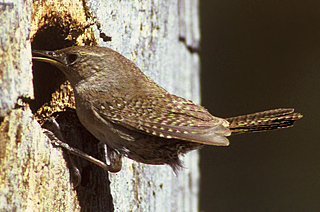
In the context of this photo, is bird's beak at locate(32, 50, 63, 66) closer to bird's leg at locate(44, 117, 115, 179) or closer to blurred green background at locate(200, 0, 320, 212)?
bird's leg at locate(44, 117, 115, 179)

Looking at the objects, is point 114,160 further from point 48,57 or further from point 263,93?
point 263,93

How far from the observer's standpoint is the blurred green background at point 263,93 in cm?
561

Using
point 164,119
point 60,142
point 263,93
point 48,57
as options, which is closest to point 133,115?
point 164,119

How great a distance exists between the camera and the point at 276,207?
5785 mm

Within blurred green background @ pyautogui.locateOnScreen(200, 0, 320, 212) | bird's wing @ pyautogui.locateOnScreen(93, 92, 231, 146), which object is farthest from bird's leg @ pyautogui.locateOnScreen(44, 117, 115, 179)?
blurred green background @ pyautogui.locateOnScreen(200, 0, 320, 212)

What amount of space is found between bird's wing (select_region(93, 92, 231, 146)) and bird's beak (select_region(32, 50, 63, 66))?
31 centimetres

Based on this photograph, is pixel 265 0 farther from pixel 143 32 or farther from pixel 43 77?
pixel 43 77

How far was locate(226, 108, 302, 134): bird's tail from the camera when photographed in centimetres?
237

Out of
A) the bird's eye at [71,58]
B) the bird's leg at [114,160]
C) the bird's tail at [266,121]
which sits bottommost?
the bird's leg at [114,160]

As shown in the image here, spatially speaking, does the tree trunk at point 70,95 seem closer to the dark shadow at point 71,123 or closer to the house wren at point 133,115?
the dark shadow at point 71,123

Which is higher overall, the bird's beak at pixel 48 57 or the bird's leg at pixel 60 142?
the bird's beak at pixel 48 57

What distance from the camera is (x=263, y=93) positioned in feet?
18.6

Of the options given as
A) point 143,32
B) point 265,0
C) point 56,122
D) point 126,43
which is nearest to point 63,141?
point 56,122

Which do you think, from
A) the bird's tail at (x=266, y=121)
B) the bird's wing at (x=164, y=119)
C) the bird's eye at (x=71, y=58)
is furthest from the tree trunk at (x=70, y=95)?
the bird's tail at (x=266, y=121)
